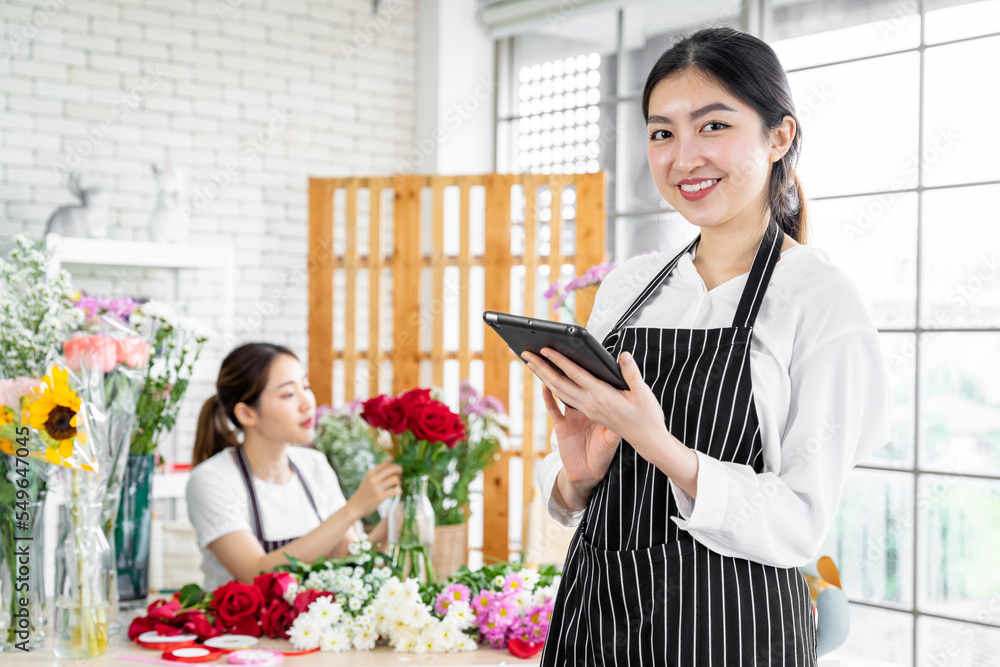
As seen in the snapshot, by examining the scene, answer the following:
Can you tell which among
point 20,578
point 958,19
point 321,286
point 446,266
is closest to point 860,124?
point 958,19

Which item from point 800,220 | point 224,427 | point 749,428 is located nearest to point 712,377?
point 749,428

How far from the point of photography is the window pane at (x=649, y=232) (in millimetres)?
5070

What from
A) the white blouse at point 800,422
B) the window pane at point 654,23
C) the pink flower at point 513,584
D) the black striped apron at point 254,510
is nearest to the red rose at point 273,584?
the pink flower at point 513,584

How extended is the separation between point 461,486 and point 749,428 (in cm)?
242

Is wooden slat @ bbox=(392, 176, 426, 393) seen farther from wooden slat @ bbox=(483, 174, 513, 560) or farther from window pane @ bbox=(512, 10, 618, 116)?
window pane @ bbox=(512, 10, 618, 116)

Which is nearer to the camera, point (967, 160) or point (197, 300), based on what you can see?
point (967, 160)

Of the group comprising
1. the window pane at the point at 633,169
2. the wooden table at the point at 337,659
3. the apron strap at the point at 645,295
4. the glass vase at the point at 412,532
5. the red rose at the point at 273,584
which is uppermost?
the window pane at the point at 633,169

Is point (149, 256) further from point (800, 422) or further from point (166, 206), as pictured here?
point (800, 422)

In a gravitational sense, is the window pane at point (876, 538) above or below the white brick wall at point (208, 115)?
below

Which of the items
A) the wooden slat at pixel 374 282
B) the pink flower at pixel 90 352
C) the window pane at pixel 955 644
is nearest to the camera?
the pink flower at pixel 90 352

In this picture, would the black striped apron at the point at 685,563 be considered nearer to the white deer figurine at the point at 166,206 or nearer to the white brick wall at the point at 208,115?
the white brick wall at the point at 208,115

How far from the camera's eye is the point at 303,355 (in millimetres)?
5520

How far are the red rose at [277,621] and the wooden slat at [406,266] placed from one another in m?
2.84

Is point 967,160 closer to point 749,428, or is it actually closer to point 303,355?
point 749,428
